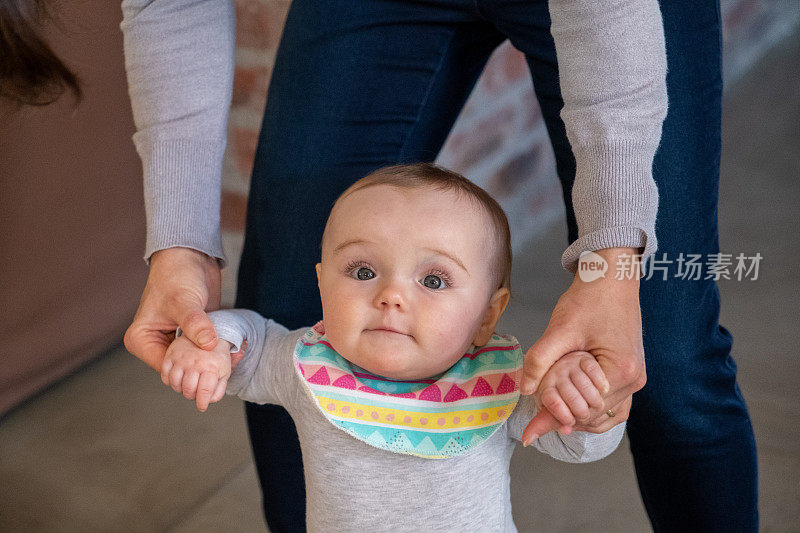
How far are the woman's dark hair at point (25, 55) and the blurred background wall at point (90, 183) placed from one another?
0.58 feet

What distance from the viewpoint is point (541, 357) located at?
651 millimetres

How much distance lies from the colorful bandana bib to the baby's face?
0.07ft

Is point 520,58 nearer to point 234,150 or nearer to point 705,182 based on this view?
point 234,150

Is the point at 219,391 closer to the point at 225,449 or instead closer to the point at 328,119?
the point at 328,119

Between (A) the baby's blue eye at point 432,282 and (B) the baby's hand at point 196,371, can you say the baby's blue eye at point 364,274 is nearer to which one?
(A) the baby's blue eye at point 432,282

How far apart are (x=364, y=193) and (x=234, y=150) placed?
2.99ft

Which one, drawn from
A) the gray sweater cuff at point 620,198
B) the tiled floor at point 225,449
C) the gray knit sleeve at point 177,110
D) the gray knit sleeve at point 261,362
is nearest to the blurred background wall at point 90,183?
the tiled floor at point 225,449

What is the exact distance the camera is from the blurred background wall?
1.38 meters

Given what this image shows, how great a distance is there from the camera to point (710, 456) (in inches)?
34.3

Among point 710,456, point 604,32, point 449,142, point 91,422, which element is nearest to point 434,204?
point 604,32

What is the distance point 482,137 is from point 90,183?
0.86 metres

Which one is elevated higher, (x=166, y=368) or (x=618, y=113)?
(x=618, y=113)

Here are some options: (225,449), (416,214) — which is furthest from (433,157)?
(225,449)

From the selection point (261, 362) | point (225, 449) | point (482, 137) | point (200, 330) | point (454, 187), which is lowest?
point (225, 449)
